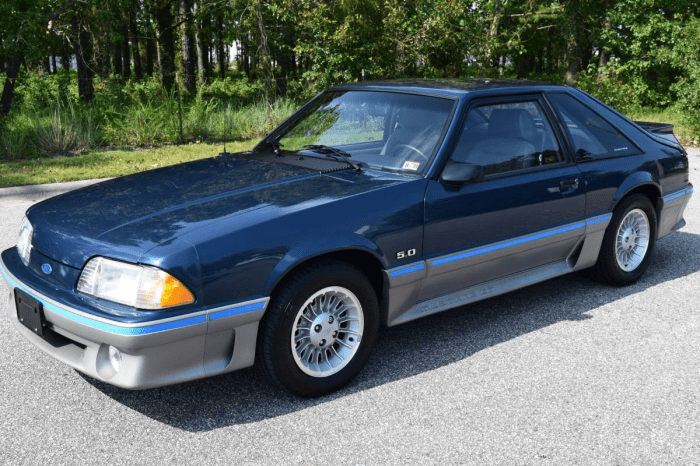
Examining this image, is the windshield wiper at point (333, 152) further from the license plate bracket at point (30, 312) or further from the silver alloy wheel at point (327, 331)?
the license plate bracket at point (30, 312)

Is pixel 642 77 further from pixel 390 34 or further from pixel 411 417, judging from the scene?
pixel 411 417

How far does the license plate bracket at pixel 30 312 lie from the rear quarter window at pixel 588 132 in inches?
136

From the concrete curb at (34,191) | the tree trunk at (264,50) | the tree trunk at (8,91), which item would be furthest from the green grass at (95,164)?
the tree trunk at (264,50)

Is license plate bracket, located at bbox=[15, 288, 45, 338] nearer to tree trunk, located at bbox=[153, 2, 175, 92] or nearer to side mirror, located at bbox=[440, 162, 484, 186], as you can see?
side mirror, located at bbox=[440, 162, 484, 186]

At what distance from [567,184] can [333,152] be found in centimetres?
156

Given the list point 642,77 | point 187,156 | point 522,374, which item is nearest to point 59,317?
point 522,374

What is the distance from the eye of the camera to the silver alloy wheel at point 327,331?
3.52 metres

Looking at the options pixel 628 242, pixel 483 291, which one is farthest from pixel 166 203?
pixel 628 242

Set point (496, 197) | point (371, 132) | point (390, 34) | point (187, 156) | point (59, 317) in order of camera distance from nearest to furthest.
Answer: point (59, 317)
point (496, 197)
point (371, 132)
point (187, 156)
point (390, 34)

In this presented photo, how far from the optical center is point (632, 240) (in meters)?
5.40

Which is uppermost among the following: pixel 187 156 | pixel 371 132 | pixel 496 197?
pixel 371 132

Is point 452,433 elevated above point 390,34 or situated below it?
below

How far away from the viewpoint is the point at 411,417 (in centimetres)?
340

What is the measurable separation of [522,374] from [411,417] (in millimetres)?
826
